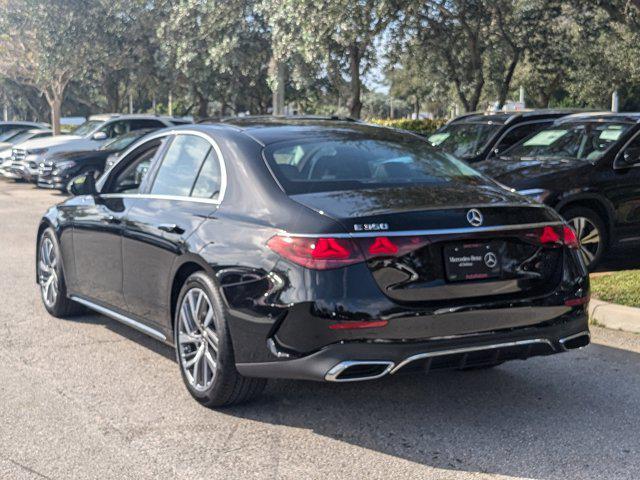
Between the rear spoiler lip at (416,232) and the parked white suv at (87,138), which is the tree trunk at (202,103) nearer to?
the parked white suv at (87,138)

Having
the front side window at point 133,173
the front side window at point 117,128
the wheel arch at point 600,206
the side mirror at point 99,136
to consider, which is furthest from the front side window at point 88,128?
the front side window at point 133,173

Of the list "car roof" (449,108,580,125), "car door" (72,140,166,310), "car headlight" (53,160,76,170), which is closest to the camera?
"car door" (72,140,166,310)

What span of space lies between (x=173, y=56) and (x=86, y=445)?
24.0 metres

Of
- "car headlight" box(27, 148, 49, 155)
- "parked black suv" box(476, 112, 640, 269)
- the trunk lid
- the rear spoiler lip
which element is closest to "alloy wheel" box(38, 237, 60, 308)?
the trunk lid

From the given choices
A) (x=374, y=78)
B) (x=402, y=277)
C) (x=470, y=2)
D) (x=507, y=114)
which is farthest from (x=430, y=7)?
(x=402, y=277)

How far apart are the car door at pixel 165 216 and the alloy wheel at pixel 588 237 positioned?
4961 millimetres

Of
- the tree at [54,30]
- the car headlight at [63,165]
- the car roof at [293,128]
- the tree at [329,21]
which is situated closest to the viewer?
the car roof at [293,128]

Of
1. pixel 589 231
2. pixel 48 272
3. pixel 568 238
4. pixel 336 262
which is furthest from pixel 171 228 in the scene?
pixel 589 231

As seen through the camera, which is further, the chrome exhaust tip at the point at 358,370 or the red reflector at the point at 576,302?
the red reflector at the point at 576,302

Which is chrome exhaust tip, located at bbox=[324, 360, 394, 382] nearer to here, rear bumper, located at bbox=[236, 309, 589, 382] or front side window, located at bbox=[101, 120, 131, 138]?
rear bumper, located at bbox=[236, 309, 589, 382]

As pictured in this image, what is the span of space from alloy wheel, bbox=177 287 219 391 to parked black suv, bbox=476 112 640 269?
4997 millimetres

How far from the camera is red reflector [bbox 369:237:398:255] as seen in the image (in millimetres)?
4621

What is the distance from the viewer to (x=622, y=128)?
10.4 m

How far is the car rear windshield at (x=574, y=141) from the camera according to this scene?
33.7 feet
